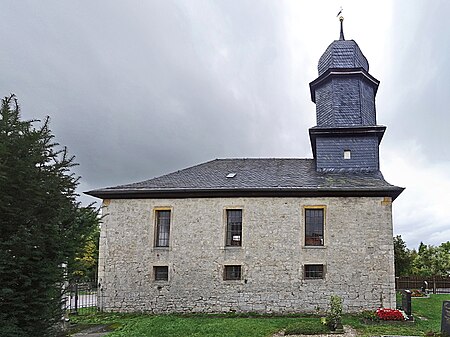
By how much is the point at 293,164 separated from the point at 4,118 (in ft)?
47.8

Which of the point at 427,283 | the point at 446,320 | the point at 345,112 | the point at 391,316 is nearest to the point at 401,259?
the point at 427,283

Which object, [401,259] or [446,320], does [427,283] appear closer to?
[401,259]

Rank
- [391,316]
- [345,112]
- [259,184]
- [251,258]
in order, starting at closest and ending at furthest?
[391,316] < [251,258] < [259,184] < [345,112]

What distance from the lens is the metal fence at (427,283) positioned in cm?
2525

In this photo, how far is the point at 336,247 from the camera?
15.5 m

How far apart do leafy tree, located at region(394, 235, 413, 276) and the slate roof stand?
1213 centimetres

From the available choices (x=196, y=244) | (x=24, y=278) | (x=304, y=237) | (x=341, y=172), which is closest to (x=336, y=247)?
(x=304, y=237)

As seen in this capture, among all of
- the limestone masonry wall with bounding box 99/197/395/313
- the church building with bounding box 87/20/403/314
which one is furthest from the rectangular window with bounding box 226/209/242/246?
the limestone masonry wall with bounding box 99/197/395/313

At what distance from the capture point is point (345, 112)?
19.1m

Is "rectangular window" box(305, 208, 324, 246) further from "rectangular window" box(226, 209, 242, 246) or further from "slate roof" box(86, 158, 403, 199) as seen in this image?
"rectangular window" box(226, 209, 242, 246)

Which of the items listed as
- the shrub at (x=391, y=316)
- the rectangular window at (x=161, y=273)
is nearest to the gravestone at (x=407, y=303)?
the shrub at (x=391, y=316)

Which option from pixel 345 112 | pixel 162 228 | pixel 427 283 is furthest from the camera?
pixel 427 283

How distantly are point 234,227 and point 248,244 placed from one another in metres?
0.90

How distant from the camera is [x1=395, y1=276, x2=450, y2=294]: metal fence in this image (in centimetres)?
2525
